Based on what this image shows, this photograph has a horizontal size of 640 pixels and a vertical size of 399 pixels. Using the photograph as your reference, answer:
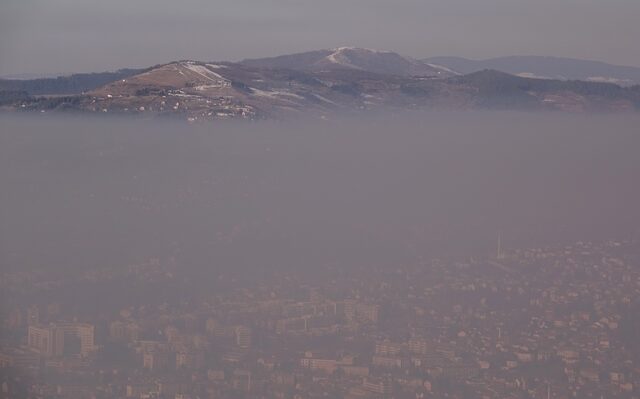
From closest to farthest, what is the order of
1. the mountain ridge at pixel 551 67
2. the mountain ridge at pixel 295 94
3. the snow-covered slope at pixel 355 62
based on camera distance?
the mountain ridge at pixel 295 94 → the mountain ridge at pixel 551 67 → the snow-covered slope at pixel 355 62

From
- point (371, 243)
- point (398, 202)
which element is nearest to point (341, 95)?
point (398, 202)

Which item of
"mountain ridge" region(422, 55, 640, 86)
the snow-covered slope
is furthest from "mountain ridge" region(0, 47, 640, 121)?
the snow-covered slope

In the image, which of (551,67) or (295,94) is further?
(551,67)

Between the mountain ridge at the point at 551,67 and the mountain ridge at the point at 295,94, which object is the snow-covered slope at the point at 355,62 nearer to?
the mountain ridge at the point at 551,67

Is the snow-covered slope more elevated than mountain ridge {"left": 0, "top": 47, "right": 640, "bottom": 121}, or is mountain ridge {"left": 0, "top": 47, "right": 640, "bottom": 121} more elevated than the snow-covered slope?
the snow-covered slope

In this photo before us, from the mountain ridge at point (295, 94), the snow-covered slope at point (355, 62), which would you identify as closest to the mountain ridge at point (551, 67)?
the snow-covered slope at point (355, 62)

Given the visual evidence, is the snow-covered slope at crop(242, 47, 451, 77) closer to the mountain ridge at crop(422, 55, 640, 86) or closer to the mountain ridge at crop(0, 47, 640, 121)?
the mountain ridge at crop(422, 55, 640, 86)

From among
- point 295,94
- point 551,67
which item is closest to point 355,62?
point 551,67

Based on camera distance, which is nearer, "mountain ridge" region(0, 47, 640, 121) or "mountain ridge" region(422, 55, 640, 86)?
"mountain ridge" region(0, 47, 640, 121)

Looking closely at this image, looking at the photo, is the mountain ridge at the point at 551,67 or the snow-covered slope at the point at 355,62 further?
the snow-covered slope at the point at 355,62

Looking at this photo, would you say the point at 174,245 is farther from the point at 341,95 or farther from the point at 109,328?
the point at 341,95

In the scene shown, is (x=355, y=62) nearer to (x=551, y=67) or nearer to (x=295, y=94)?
(x=551, y=67)
